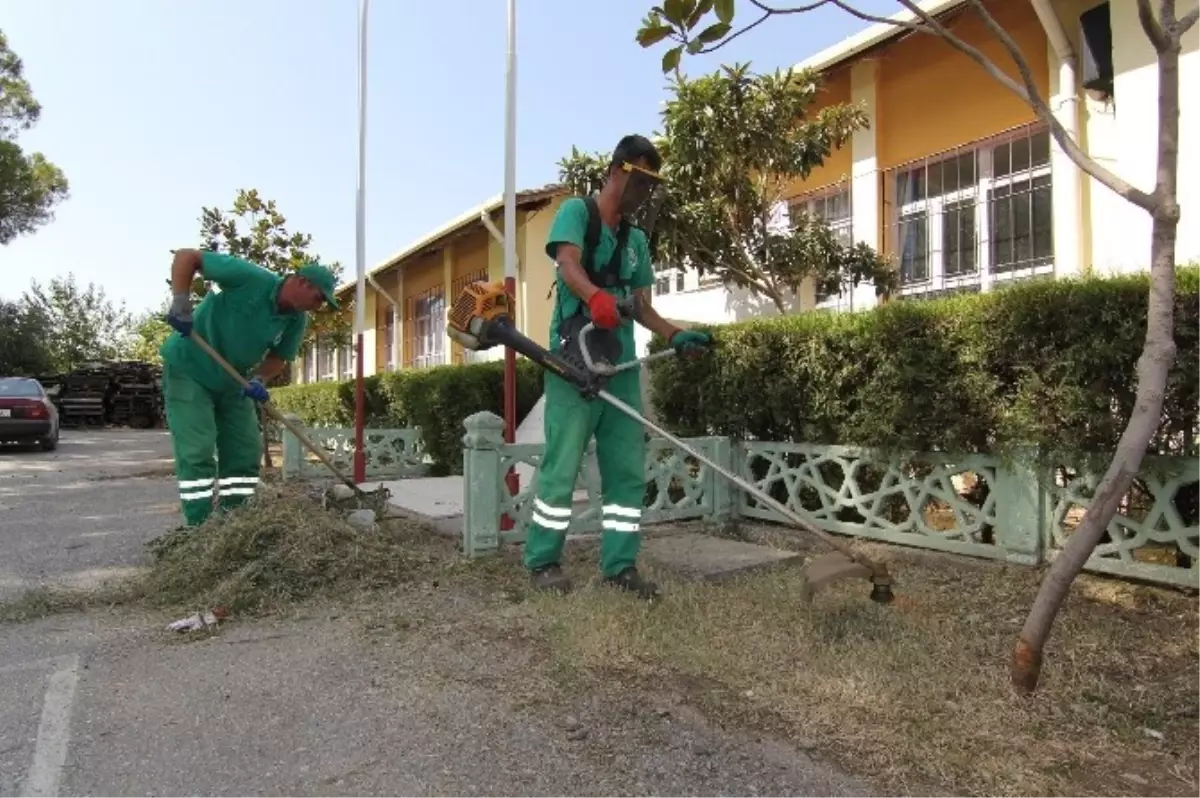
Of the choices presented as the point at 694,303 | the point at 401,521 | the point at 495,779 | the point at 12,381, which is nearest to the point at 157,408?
the point at 12,381

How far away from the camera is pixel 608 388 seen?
13.5 feet

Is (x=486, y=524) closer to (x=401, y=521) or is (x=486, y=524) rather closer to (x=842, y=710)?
(x=401, y=521)

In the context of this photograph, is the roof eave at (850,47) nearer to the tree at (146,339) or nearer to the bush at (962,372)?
the bush at (962,372)

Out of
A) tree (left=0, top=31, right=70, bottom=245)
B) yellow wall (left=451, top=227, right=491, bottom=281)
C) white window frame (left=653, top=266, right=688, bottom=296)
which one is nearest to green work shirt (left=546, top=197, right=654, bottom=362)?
white window frame (left=653, top=266, right=688, bottom=296)

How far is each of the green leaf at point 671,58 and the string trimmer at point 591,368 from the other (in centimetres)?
127

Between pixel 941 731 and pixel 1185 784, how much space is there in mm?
586

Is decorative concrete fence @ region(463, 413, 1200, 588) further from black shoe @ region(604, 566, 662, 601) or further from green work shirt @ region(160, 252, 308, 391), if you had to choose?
green work shirt @ region(160, 252, 308, 391)

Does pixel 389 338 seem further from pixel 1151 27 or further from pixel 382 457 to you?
pixel 1151 27

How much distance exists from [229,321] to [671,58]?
3.27 metres

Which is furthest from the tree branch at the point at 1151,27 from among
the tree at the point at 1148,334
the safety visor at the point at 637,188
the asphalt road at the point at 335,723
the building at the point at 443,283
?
the building at the point at 443,283

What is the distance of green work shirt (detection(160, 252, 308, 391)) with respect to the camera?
495 centimetres

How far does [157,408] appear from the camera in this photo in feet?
94.6

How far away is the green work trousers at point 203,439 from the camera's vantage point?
16.2 ft

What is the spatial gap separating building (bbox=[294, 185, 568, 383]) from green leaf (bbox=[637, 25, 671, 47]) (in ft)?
27.6
